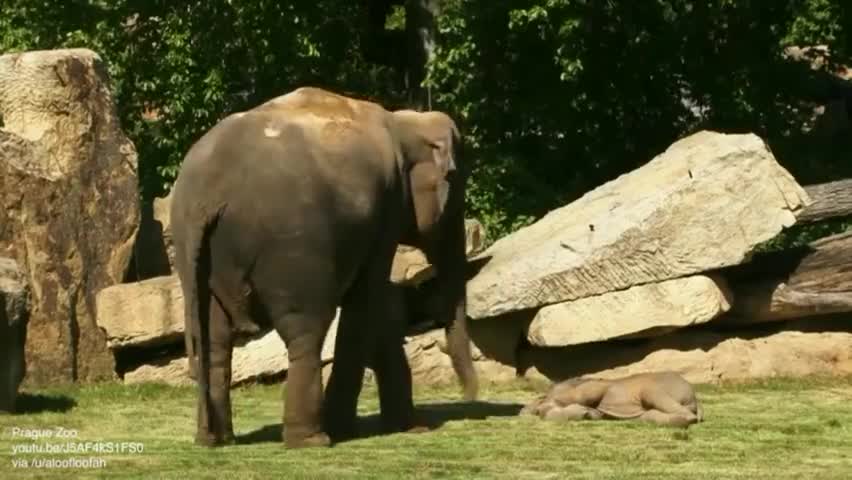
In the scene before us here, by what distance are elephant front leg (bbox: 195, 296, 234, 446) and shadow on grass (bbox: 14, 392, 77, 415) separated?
7.85ft

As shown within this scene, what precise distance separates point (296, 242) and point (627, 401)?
2743mm

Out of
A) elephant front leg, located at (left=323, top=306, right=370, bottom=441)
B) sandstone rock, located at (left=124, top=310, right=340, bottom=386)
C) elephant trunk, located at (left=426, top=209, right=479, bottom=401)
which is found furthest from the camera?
sandstone rock, located at (left=124, top=310, right=340, bottom=386)

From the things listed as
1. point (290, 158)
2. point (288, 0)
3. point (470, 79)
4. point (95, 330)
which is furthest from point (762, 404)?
point (288, 0)

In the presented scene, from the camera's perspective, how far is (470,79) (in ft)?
72.7

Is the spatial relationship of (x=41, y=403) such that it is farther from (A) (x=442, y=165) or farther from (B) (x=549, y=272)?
(B) (x=549, y=272)

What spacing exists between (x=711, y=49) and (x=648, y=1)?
0.88 meters

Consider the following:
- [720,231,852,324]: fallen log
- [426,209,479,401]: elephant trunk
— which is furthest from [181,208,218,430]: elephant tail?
[720,231,852,324]: fallen log

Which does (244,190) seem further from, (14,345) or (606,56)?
(606,56)

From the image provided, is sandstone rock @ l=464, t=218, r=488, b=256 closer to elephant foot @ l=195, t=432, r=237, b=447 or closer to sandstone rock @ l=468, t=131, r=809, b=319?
sandstone rock @ l=468, t=131, r=809, b=319

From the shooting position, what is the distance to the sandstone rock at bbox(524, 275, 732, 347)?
1636 cm

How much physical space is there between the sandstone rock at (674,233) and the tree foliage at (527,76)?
4.98m

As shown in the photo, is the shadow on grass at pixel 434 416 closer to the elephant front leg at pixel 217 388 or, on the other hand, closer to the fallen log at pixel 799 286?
the elephant front leg at pixel 217 388

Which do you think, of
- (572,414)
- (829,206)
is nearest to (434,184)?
(572,414)

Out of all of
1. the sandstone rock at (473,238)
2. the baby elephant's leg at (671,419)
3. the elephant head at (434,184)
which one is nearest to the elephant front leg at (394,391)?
the elephant head at (434,184)
